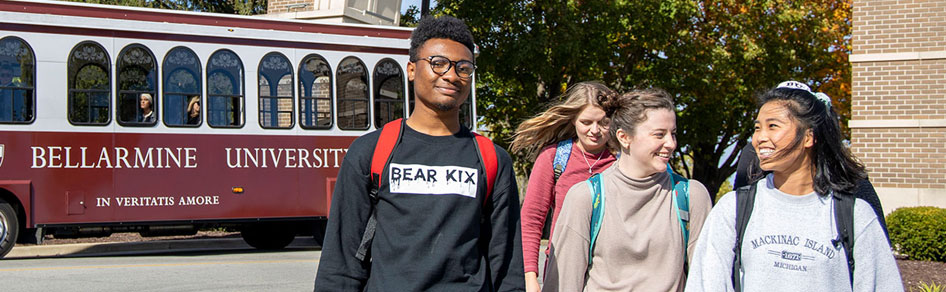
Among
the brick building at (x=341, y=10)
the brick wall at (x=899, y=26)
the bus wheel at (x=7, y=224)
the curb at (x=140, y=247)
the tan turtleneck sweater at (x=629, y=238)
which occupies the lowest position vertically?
the curb at (x=140, y=247)

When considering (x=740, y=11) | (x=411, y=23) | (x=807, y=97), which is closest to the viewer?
(x=807, y=97)

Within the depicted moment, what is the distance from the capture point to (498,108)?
2178cm

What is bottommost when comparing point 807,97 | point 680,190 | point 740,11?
point 680,190

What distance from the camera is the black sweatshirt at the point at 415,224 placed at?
3.03m

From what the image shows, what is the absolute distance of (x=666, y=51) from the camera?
22875 millimetres

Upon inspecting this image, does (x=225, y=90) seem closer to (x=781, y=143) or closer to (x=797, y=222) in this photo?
(x=781, y=143)

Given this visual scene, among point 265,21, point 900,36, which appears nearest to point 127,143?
point 265,21

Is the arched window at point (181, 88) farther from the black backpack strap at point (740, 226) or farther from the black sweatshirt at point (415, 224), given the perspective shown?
the black backpack strap at point (740, 226)

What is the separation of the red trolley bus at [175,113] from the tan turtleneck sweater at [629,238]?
981cm

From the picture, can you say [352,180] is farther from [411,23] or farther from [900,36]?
[411,23]

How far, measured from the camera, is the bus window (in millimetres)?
13688

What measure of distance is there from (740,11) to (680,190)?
23.0 m

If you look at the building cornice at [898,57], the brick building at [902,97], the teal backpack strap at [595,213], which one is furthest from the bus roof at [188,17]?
the teal backpack strap at [595,213]

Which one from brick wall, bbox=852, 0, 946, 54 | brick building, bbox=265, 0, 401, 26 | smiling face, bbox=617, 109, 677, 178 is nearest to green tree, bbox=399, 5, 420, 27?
brick building, bbox=265, 0, 401, 26
